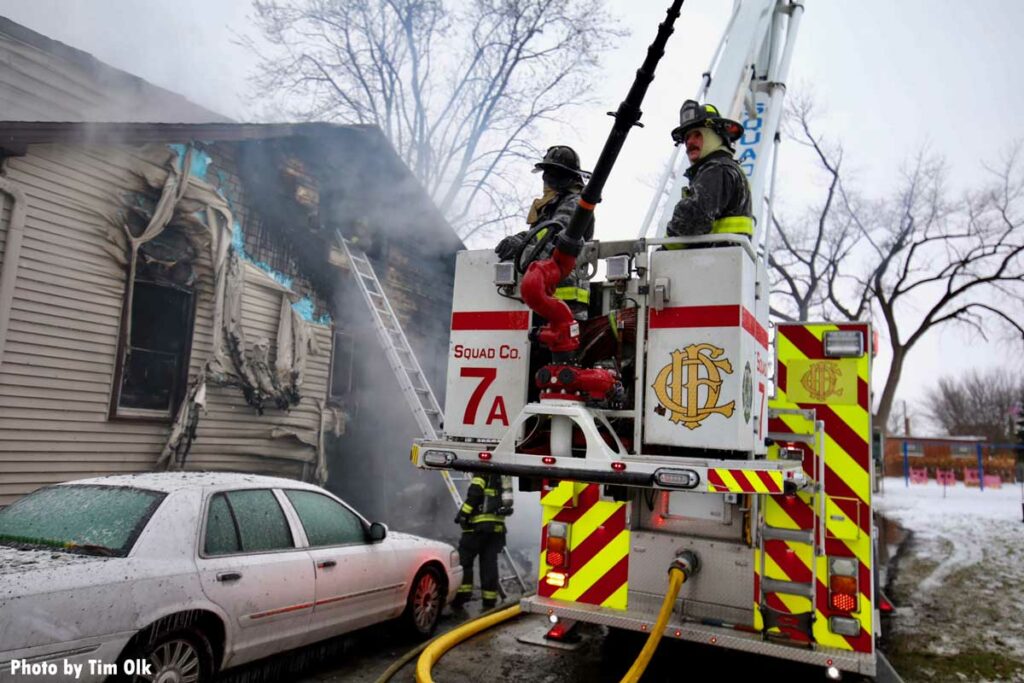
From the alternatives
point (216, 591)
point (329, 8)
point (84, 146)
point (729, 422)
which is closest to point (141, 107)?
point (84, 146)

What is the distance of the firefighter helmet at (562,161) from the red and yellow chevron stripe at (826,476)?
5.90ft

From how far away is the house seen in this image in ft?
22.6

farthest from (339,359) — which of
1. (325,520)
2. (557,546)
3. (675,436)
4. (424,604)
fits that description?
(675,436)

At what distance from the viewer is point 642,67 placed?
2855 millimetres

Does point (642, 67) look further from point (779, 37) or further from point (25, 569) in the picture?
point (779, 37)

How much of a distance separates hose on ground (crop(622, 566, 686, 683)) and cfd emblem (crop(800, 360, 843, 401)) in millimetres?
1456

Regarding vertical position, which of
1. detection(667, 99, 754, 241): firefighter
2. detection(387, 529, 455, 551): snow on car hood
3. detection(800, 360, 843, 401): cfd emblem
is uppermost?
detection(667, 99, 754, 241): firefighter

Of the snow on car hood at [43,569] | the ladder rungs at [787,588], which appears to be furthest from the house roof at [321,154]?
the ladder rungs at [787,588]

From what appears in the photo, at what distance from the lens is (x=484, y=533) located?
7.21 metres

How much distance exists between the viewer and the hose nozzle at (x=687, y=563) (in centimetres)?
409

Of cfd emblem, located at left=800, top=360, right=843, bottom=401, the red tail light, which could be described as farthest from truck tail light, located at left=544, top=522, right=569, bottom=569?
cfd emblem, located at left=800, top=360, right=843, bottom=401

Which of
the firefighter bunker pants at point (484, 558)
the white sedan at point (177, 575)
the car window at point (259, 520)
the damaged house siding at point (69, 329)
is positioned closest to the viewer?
the white sedan at point (177, 575)

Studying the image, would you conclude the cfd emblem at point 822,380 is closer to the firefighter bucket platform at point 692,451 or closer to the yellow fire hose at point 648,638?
the firefighter bucket platform at point 692,451

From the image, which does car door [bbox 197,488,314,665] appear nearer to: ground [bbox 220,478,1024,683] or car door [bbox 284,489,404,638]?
car door [bbox 284,489,404,638]
